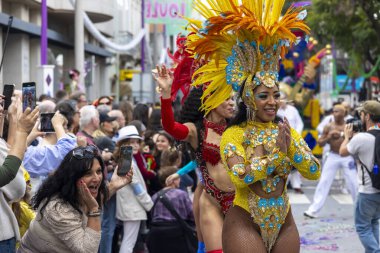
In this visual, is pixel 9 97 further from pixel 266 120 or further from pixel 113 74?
pixel 113 74

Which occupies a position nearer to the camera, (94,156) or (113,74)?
(94,156)

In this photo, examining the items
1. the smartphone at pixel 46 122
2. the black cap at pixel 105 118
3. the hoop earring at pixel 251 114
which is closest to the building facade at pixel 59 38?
the black cap at pixel 105 118

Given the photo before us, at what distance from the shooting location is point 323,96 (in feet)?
170

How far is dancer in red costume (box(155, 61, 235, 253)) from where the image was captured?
26.0 ft

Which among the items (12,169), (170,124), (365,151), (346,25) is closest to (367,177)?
(365,151)

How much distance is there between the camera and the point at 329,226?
14453mm

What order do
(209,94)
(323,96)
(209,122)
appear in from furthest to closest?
1. (323,96)
2. (209,122)
3. (209,94)

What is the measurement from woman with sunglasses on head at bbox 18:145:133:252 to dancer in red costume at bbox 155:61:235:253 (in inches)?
54.4

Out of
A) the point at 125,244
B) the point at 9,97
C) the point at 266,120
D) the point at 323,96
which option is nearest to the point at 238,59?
the point at 266,120

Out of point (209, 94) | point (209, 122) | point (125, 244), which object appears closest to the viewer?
point (209, 94)

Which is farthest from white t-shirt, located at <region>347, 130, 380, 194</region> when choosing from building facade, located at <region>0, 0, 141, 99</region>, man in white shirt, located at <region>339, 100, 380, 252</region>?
building facade, located at <region>0, 0, 141, 99</region>

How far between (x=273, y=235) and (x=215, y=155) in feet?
5.19

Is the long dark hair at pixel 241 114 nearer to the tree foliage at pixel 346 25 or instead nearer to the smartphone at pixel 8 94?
the smartphone at pixel 8 94

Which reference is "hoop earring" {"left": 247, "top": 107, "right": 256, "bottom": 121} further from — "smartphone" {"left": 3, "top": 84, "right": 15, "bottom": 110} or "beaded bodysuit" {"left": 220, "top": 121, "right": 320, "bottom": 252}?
"smartphone" {"left": 3, "top": 84, "right": 15, "bottom": 110}
